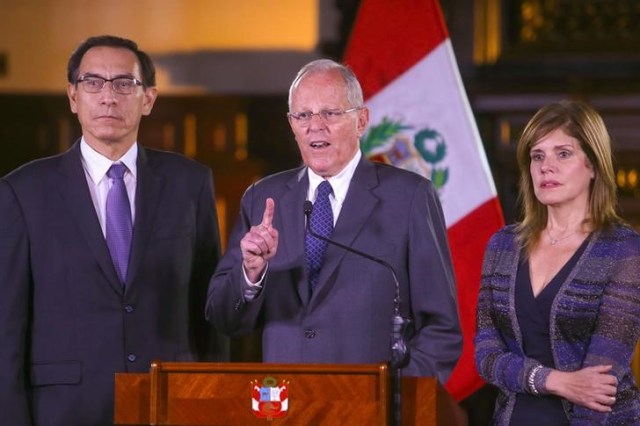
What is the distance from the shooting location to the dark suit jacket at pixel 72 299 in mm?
3441

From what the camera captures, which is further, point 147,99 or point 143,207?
point 147,99

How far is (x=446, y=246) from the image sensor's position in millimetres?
3422

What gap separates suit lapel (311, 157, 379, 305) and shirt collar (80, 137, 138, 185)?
0.59 metres

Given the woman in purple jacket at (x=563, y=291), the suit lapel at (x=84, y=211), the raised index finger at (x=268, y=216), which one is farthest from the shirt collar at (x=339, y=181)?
the suit lapel at (x=84, y=211)

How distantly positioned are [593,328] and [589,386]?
0.48 ft

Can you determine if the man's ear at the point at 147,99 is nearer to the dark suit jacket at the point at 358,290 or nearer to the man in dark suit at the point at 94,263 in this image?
the man in dark suit at the point at 94,263

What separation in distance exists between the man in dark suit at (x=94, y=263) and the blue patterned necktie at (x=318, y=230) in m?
0.40

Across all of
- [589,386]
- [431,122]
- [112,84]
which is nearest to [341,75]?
[112,84]

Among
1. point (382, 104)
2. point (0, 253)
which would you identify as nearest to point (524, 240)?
point (0, 253)

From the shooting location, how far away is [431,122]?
499cm

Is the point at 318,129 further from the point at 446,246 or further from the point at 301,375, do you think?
the point at 301,375

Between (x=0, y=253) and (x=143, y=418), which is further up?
(x=0, y=253)

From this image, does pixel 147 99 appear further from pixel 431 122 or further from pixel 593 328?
pixel 431 122

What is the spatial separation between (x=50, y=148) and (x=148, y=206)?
9.28ft
